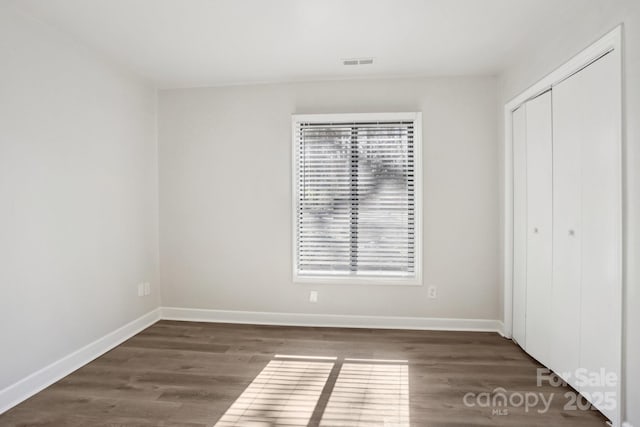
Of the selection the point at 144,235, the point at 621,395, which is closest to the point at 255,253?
the point at 144,235

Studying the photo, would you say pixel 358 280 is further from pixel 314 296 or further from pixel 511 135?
pixel 511 135

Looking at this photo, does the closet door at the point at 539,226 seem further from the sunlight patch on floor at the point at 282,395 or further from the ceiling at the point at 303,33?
the sunlight patch on floor at the point at 282,395

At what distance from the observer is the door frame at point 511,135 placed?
1961mm

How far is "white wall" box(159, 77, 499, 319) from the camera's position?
3646mm

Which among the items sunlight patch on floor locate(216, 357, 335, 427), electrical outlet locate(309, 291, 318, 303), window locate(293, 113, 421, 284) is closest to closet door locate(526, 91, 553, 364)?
window locate(293, 113, 421, 284)

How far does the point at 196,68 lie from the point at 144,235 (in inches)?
72.8

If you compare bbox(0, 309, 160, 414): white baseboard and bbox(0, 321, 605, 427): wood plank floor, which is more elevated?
bbox(0, 309, 160, 414): white baseboard

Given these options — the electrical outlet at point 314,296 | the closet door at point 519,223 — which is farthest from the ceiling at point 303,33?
the electrical outlet at point 314,296

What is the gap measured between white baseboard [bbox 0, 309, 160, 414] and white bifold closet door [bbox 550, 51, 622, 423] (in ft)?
12.3

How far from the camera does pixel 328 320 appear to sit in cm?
382

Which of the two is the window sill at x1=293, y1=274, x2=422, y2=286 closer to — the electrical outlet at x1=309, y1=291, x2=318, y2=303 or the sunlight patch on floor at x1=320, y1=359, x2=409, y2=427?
the electrical outlet at x1=309, y1=291, x2=318, y2=303

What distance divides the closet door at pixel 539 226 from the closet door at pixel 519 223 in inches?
2.9

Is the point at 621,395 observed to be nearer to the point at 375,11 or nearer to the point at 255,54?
the point at 375,11

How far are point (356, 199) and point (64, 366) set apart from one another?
2.95 meters
